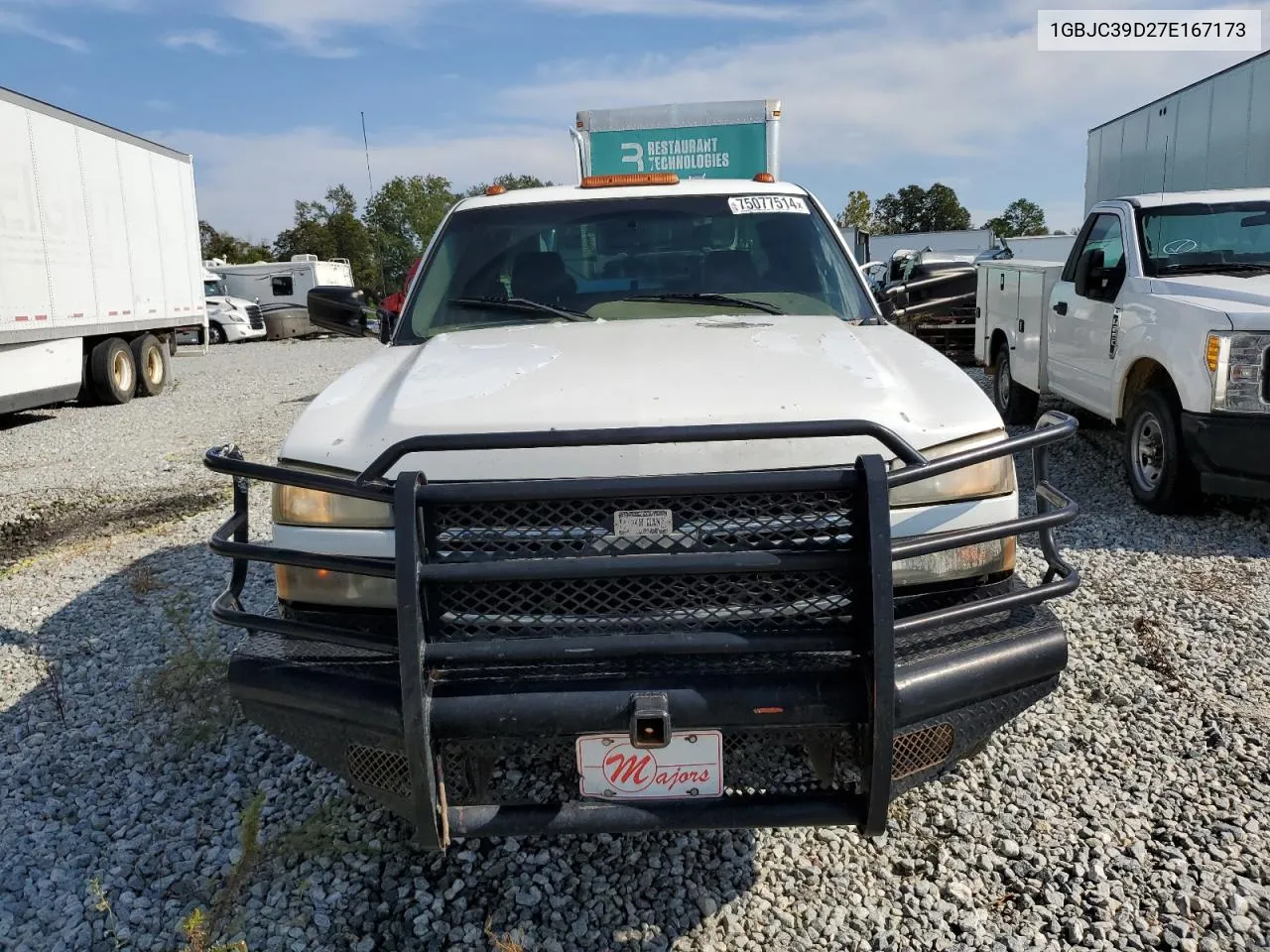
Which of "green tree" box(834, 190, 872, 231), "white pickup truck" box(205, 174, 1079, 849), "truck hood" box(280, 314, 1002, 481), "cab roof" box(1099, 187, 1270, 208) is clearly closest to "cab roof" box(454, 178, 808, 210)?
"truck hood" box(280, 314, 1002, 481)

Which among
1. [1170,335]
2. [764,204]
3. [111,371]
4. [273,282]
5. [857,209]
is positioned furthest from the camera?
[857,209]

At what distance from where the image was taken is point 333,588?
7.91 feet

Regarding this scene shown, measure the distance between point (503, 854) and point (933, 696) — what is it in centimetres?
138

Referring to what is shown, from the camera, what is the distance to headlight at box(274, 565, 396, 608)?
2354mm

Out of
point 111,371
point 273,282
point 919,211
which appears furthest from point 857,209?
point 111,371

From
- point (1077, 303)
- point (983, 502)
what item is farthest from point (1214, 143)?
point (983, 502)

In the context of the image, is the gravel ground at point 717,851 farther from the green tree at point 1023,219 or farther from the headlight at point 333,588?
the green tree at point 1023,219

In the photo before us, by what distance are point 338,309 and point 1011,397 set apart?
22.1ft

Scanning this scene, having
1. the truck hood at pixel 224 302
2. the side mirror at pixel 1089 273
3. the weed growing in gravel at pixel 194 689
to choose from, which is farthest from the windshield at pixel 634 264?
the truck hood at pixel 224 302

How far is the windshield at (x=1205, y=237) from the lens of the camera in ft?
20.9

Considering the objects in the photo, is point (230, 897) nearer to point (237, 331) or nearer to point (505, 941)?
point (505, 941)

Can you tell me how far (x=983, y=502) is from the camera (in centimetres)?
242

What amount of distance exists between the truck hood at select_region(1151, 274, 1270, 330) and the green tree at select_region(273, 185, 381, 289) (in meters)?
67.6

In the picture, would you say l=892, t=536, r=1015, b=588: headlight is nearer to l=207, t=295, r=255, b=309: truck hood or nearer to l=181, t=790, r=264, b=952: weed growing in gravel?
l=181, t=790, r=264, b=952: weed growing in gravel
